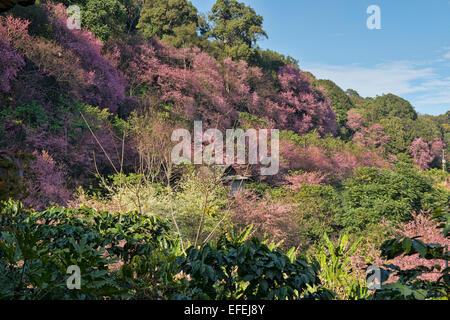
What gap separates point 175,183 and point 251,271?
806cm

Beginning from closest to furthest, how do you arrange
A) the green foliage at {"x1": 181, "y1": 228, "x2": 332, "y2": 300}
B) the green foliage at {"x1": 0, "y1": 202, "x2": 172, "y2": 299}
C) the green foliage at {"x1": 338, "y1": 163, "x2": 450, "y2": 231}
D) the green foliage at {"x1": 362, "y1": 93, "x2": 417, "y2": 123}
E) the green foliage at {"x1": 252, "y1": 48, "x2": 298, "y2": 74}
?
Answer: the green foliage at {"x1": 0, "y1": 202, "x2": 172, "y2": 299} < the green foliage at {"x1": 181, "y1": 228, "x2": 332, "y2": 300} < the green foliage at {"x1": 338, "y1": 163, "x2": 450, "y2": 231} < the green foliage at {"x1": 252, "y1": 48, "x2": 298, "y2": 74} < the green foliage at {"x1": 362, "y1": 93, "x2": 417, "y2": 123}

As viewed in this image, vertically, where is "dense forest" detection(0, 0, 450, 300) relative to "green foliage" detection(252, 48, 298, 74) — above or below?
below

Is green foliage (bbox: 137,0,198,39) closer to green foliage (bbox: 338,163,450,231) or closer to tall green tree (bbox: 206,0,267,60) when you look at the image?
tall green tree (bbox: 206,0,267,60)

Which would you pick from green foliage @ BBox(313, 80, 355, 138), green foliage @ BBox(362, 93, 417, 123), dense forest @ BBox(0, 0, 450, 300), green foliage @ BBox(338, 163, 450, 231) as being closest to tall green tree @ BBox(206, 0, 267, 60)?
dense forest @ BBox(0, 0, 450, 300)

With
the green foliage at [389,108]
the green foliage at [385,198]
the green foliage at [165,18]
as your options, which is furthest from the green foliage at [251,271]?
the green foliage at [389,108]

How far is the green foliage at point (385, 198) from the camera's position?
845 centimetres

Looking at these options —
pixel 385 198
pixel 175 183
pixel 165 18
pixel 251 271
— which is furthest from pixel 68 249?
pixel 165 18

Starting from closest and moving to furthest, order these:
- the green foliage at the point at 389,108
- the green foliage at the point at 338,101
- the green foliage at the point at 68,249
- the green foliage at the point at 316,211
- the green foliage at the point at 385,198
A: 1. the green foliage at the point at 68,249
2. the green foliage at the point at 385,198
3. the green foliage at the point at 316,211
4. the green foliage at the point at 338,101
5. the green foliage at the point at 389,108

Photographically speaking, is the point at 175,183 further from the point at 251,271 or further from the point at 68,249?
the point at 251,271

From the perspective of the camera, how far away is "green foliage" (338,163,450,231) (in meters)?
8.45

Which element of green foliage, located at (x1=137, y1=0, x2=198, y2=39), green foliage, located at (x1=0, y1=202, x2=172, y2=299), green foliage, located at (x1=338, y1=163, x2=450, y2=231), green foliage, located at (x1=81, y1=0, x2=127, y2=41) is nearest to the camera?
green foliage, located at (x1=0, y1=202, x2=172, y2=299)

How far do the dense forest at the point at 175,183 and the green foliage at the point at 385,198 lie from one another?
0.05 metres

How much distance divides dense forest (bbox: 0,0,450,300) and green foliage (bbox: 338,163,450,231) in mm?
53

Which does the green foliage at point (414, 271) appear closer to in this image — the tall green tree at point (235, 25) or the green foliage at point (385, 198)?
the green foliage at point (385, 198)
